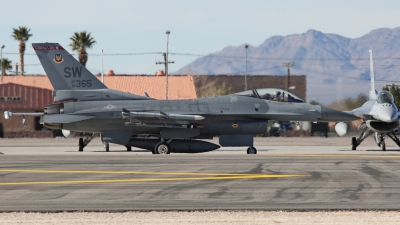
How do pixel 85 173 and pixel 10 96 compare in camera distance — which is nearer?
pixel 85 173

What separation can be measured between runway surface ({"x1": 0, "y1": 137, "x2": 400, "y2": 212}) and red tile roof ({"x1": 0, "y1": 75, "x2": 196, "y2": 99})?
153 ft

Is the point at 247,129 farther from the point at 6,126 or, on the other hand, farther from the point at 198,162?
the point at 6,126

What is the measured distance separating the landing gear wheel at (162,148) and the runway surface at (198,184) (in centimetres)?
576

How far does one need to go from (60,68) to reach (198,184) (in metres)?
15.1

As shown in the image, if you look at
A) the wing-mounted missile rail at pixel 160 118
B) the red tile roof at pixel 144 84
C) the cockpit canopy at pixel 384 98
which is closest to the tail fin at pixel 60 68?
the wing-mounted missile rail at pixel 160 118

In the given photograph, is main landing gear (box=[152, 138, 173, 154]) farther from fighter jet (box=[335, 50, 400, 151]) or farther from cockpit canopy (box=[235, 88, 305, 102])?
fighter jet (box=[335, 50, 400, 151])

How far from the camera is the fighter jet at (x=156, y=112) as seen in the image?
28203mm

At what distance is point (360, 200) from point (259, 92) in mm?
16733

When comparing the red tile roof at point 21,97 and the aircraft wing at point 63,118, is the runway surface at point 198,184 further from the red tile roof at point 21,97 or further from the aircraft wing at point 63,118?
the red tile roof at point 21,97

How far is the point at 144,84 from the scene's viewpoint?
7088 centimetres

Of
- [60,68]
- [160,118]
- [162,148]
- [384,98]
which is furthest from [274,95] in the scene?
[60,68]

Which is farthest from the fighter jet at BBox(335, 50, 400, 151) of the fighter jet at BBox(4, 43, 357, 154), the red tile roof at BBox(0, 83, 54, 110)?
the red tile roof at BBox(0, 83, 54, 110)

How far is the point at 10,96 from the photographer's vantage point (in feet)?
A: 201

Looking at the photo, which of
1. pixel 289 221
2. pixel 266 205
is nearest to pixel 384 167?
pixel 266 205
